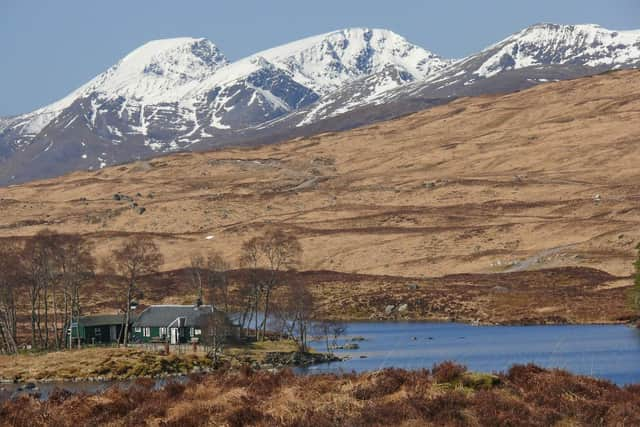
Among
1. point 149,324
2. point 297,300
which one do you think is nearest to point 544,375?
point 297,300

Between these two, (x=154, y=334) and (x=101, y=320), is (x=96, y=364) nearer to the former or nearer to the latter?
(x=154, y=334)

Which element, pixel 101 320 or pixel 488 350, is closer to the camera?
pixel 488 350

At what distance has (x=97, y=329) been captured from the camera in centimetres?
9469

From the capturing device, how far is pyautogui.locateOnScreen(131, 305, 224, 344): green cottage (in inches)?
3553

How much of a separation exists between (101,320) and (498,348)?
1527 inches

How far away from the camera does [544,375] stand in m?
28.4

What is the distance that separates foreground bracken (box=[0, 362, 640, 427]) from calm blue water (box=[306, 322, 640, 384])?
16.1m

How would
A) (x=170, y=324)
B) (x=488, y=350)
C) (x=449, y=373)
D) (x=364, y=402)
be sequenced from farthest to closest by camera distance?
(x=170, y=324) < (x=488, y=350) < (x=449, y=373) < (x=364, y=402)

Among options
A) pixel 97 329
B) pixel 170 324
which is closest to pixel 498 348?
pixel 170 324

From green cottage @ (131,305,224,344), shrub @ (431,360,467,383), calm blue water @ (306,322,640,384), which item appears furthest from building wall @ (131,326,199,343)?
shrub @ (431,360,467,383)

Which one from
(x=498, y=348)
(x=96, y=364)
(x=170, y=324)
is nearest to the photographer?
(x=498, y=348)

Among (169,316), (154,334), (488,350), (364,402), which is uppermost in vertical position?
(169,316)

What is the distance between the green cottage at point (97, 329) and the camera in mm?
92375

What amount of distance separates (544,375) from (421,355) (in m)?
41.7
